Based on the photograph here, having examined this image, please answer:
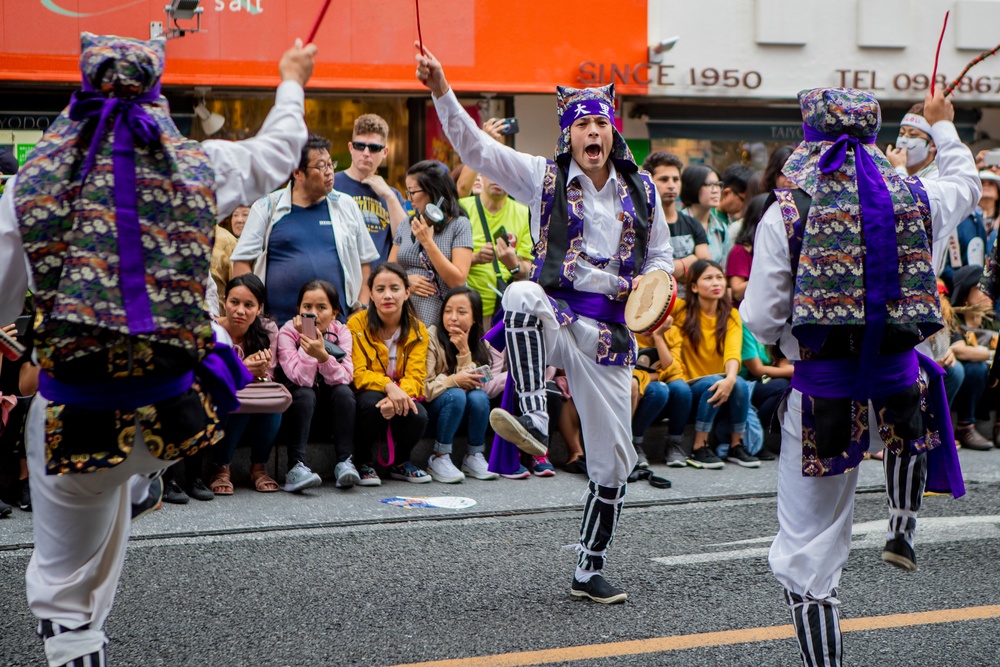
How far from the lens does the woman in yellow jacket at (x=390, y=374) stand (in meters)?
7.81

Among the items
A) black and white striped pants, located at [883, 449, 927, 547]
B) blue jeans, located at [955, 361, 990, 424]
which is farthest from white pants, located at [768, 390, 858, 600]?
blue jeans, located at [955, 361, 990, 424]

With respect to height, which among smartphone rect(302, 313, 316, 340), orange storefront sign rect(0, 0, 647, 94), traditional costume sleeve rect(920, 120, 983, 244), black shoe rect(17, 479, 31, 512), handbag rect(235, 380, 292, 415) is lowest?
black shoe rect(17, 479, 31, 512)

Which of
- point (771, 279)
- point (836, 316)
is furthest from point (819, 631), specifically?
point (771, 279)

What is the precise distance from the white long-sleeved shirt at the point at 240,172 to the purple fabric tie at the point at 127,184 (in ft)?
0.74

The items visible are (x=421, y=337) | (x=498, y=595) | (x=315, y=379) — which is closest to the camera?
(x=498, y=595)

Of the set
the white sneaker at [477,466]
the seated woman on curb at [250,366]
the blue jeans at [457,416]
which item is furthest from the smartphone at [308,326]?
the white sneaker at [477,466]

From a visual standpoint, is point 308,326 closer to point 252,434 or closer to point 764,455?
point 252,434

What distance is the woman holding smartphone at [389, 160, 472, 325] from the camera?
854 cm

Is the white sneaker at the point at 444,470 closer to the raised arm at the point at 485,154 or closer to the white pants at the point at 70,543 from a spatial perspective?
the raised arm at the point at 485,154

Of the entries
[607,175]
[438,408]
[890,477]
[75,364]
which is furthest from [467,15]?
[75,364]

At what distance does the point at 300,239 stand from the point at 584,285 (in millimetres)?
3419

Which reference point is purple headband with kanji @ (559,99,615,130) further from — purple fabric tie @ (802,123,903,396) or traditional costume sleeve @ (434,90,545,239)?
purple fabric tie @ (802,123,903,396)

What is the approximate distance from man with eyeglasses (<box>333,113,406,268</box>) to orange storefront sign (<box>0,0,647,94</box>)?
4127 millimetres

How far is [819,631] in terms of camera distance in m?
3.88
